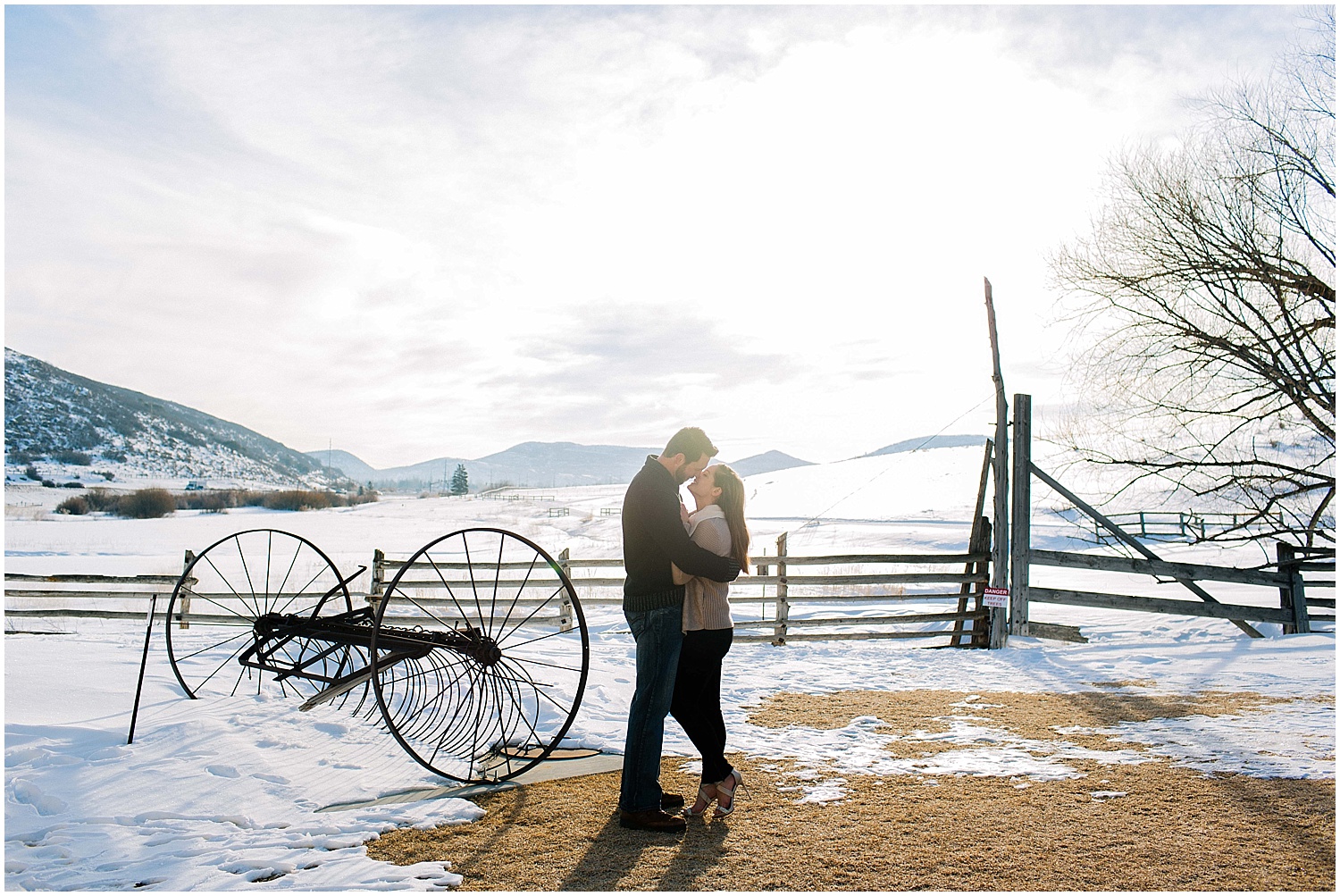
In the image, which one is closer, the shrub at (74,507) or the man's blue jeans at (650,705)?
the man's blue jeans at (650,705)

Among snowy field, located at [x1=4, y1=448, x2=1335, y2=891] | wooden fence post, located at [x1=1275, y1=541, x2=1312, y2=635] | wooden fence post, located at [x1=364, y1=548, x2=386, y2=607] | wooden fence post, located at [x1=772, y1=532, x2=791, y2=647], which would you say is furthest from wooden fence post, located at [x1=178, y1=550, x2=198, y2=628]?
wooden fence post, located at [x1=1275, y1=541, x2=1312, y2=635]

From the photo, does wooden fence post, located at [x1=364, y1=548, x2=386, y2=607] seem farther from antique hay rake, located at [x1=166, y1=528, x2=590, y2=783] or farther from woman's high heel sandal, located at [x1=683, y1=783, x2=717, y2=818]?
woman's high heel sandal, located at [x1=683, y1=783, x2=717, y2=818]

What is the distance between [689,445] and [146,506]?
71470 mm

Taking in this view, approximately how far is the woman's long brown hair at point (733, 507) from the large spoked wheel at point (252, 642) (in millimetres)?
2302

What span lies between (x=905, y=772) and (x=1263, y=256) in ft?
31.3

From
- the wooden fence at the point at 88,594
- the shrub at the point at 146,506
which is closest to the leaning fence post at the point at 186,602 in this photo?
the wooden fence at the point at 88,594

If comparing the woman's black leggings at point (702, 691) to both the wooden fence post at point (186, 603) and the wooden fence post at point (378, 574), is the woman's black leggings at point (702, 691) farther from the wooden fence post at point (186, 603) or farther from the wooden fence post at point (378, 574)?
the wooden fence post at point (186, 603)

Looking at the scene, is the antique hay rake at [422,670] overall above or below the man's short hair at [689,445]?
below

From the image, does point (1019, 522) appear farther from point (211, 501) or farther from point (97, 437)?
point (97, 437)

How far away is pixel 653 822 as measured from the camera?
14.0 ft

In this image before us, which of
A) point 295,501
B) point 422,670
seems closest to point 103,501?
point 295,501

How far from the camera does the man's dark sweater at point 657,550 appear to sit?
14.1 ft

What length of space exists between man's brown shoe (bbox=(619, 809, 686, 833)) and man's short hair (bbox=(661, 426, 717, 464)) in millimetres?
1837

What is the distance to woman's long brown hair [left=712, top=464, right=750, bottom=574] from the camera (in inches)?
178
